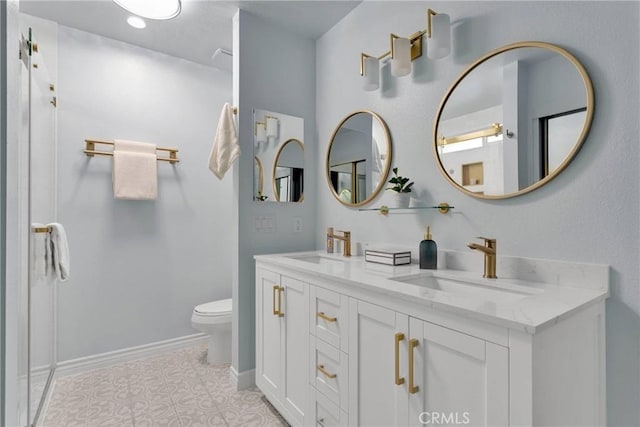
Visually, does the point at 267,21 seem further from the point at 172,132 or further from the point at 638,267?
the point at 638,267

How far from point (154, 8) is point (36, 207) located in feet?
4.58

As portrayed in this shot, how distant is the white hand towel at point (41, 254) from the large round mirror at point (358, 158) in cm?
171

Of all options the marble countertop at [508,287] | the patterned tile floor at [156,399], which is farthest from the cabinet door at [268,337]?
the marble countertop at [508,287]

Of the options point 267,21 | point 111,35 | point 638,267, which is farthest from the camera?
point 111,35

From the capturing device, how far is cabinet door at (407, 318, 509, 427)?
2.69ft

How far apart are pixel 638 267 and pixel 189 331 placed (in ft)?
9.71

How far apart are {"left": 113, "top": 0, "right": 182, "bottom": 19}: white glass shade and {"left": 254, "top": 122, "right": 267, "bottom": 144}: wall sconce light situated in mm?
858

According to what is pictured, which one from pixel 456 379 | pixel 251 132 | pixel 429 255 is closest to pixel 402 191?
pixel 429 255

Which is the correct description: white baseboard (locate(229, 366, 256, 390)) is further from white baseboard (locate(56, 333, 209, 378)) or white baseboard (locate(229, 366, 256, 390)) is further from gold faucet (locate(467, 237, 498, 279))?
gold faucet (locate(467, 237, 498, 279))

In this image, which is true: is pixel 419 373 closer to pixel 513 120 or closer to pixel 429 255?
pixel 429 255

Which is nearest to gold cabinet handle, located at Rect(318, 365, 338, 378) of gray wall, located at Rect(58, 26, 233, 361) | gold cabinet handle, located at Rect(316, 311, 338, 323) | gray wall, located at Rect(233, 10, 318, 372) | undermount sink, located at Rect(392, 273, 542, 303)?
gold cabinet handle, located at Rect(316, 311, 338, 323)

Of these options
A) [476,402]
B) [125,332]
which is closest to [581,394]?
[476,402]

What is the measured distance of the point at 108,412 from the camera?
1852 mm

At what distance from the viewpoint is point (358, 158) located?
2.14 metres
